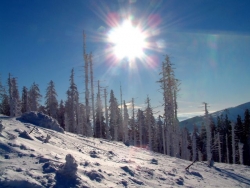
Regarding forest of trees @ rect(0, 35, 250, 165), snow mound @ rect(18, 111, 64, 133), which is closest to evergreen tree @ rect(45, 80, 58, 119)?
forest of trees @ rect(0, 35, 250, 165)

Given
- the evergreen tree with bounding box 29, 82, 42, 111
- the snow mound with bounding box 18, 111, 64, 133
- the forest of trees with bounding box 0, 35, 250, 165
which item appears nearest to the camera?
the snow mound with bounding box 18, 111, 64, 133

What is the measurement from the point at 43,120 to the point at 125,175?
327 inches

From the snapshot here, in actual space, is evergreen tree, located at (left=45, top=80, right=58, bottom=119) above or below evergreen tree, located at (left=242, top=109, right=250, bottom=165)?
above

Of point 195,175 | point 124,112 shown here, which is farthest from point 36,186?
point 124,112

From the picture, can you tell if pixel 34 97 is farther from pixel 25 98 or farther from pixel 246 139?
pixel 246 139

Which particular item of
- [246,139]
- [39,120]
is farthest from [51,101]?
[246,139]

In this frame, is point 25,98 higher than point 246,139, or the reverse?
point 25,98

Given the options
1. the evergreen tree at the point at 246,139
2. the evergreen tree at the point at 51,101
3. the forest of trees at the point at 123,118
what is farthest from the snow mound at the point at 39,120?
the evergreen tree at the point at 246,139

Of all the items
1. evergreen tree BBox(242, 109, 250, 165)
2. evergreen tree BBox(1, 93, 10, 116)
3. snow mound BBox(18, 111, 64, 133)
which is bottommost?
evergreen tree BBox(242, 109, 250, 165)

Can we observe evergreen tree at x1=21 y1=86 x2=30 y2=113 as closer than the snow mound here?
No

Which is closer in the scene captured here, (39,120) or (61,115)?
(39,120)

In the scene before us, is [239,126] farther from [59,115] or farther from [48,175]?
[48,175]

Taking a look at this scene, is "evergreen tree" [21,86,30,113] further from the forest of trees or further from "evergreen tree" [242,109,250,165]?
"evergreen tree" [242,109,250,165]

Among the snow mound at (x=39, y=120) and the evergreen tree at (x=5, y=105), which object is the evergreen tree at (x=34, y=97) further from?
the snow mound at (x=39, y=120)
